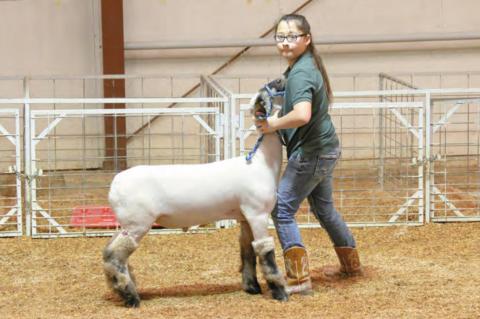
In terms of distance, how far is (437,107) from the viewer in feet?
32.0

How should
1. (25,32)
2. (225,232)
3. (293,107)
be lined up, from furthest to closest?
(25,32) < (225,232) < (293,107)

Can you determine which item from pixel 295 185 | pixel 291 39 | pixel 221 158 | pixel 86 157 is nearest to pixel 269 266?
pixel 295 185

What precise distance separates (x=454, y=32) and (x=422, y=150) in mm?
3475

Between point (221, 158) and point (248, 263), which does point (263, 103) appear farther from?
point (221, 158)

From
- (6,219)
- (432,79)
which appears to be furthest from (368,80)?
(6,219)

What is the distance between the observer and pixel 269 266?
4.78 meters

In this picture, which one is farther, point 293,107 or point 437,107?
point 437,107

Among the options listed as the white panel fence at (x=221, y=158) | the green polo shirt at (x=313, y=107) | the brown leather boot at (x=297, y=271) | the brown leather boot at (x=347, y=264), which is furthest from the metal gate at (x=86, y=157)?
the brown leather boot at (x=297, y=271)

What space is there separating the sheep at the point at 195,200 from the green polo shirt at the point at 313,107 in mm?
108

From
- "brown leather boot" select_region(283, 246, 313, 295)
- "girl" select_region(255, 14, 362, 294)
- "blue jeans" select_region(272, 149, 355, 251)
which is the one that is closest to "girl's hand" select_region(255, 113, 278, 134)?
"girl" select_region(255, 14, 362, 294)

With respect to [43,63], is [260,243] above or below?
below

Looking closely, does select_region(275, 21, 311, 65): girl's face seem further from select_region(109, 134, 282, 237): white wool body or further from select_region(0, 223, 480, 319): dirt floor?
select_region(0, 223, 480, 319): dirt floor

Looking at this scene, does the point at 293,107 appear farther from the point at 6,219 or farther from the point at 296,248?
the point at 6,219

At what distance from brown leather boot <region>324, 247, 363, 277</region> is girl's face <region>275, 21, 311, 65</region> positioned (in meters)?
1.22
